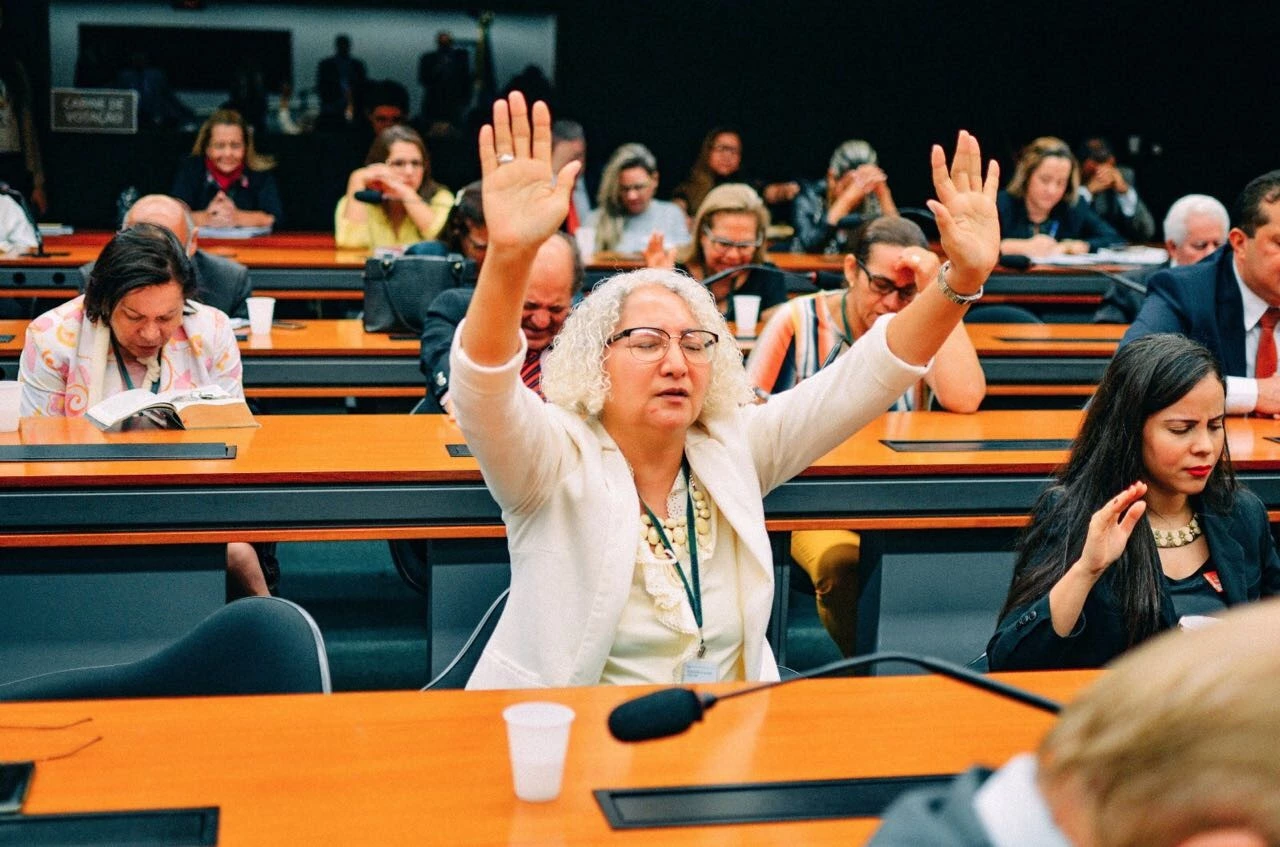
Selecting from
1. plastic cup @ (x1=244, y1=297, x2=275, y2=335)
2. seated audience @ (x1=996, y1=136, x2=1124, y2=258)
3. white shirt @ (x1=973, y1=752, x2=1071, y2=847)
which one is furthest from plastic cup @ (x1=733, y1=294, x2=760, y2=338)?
white shirt @ (x1=973, y1=752, x2=1071, y2=847)

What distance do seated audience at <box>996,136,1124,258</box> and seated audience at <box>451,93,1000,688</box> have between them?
4512 millimetres

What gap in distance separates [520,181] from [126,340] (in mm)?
1744

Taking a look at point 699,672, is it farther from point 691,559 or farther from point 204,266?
point 204,266

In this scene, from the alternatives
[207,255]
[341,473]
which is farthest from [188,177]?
[341,473]

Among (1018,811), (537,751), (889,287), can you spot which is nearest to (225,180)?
(889,287)

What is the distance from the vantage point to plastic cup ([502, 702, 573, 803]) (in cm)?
149

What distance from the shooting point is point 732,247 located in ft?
15.1

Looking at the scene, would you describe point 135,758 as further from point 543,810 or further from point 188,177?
point 188,177

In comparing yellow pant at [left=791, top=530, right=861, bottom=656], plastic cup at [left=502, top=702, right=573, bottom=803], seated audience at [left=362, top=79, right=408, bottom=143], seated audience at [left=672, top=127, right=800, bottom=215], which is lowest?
yellow pant at [left=791, top=530, right=861, bottom=656]

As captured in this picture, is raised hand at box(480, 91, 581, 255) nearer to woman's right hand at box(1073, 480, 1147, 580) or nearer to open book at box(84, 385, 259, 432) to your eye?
woman's right hand at box(1073, 480, 1147, 580)

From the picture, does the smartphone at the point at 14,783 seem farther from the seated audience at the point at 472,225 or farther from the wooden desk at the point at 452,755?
the seated audience at the point at 472,225

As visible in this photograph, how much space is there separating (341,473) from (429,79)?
7.68 metres

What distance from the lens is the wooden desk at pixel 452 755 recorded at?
1.47 meters

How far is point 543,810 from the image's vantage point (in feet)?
4.91
